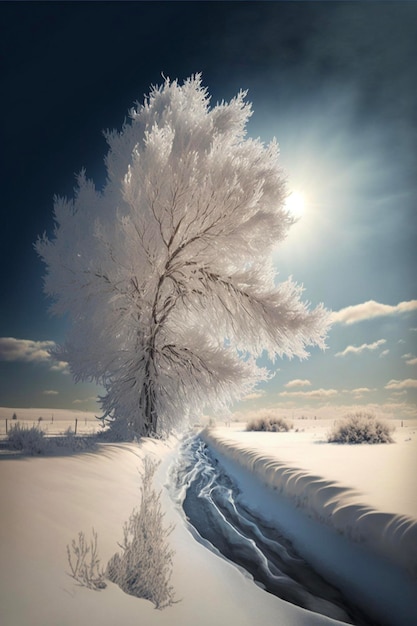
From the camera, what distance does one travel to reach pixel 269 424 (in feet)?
73.4

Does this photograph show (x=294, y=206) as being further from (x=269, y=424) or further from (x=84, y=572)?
(x=269, y=424)

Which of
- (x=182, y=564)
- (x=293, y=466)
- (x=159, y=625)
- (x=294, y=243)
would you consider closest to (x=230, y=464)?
(x=293, y=466)

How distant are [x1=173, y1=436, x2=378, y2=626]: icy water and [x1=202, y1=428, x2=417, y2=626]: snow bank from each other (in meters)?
0.16

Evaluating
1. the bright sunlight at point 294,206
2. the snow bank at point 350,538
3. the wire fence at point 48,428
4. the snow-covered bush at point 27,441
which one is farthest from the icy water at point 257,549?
the bright sunlight at point 294,206

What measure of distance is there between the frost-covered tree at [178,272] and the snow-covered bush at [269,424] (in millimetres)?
13556

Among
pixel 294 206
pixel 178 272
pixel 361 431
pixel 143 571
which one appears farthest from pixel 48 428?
pixel 143 571

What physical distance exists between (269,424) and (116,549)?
20.8 m

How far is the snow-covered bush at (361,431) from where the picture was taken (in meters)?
10.9

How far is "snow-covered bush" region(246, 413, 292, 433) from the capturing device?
21.9m

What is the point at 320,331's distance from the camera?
29.7ft

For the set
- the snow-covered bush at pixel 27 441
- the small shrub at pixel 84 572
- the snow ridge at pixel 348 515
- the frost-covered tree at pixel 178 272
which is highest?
the frost-covered tree at pixel 178 272

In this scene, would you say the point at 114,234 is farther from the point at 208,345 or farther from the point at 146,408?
the point at 146,408

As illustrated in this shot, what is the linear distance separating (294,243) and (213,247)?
230cm

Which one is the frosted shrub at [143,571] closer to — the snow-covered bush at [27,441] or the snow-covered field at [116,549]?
the snow-covered field at [116,549]
